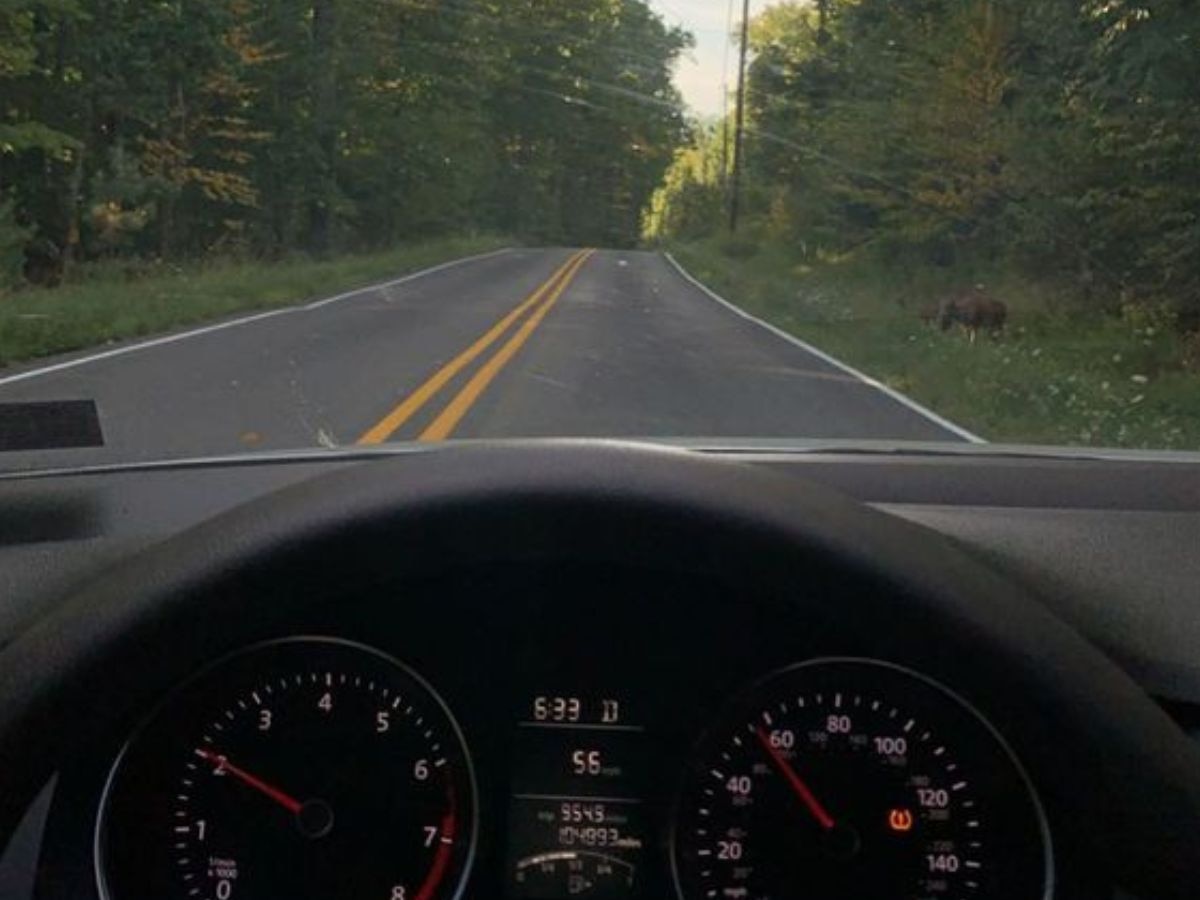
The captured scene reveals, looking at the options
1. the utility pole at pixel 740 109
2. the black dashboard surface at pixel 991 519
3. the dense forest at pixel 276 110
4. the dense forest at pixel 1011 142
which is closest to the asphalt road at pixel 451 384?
the black dashboard surface at pixel 991 519

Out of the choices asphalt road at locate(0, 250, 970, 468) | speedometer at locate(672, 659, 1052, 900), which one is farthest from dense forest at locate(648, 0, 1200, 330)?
speedometer at locate(672, 659, 1052, 900)

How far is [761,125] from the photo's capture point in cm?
6456

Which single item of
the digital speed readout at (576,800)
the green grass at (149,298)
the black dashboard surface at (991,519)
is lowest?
the green grass at (149,298)

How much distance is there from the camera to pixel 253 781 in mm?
2637

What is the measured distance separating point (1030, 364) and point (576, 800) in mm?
16628

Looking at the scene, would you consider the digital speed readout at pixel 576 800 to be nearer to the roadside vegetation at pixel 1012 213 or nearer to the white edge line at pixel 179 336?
the roadside vegetation at pixel 1012 213

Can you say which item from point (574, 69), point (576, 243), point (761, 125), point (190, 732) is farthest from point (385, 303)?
point (576, 243)

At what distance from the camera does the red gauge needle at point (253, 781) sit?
263 centimetres

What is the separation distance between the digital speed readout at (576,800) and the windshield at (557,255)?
132 cm

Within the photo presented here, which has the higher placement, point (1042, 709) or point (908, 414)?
point (1042, 709)

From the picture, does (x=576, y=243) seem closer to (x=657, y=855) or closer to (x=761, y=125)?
(x=761, y=125)

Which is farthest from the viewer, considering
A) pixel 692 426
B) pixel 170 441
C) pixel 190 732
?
pixel 692 426

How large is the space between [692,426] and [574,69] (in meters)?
66.8

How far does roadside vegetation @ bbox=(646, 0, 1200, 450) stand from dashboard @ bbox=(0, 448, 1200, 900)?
10617mm
